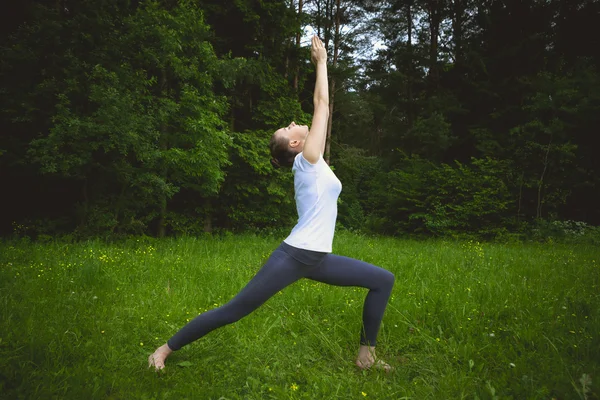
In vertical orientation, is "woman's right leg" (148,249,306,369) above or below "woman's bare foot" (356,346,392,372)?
above

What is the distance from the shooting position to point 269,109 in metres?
12.2

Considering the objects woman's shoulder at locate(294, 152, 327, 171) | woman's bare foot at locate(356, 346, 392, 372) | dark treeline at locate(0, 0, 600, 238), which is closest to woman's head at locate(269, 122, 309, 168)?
woman's shoulder at locate(294, 152, 327, 171)

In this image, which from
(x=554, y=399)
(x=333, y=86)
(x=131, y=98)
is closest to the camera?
(x=554, y=399)

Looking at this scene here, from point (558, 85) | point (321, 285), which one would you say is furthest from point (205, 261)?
point (558, 85)

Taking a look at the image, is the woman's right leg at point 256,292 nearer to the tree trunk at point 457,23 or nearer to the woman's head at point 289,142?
the woman's head at point 289,142

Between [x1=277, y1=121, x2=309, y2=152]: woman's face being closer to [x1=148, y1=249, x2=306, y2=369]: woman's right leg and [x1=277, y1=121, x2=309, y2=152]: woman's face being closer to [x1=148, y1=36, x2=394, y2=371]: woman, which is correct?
[x1=148, y1=36, x2=394, y2=371]: woman

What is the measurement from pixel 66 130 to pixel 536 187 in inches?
554

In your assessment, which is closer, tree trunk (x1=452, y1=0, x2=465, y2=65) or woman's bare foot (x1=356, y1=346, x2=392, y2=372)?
woman's bare foot (x1=356, y1=346, x2=392, y2=372)

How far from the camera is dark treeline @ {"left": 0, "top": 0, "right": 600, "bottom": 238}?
8383mm

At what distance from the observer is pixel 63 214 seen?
9.66 m

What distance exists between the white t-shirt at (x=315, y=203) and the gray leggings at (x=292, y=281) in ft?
0.25

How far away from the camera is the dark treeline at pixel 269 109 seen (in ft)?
27.5

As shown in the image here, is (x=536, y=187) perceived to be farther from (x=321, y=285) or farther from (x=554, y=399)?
(x=554, y=399)

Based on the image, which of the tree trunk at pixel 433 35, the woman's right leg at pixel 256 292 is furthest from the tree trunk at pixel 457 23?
the woman's right leg at pixel 256 292
